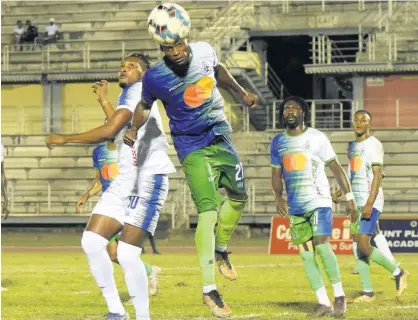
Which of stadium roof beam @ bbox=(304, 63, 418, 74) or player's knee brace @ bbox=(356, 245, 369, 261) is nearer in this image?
player's knee brace @ bbox=(356, 245, 369, 261)

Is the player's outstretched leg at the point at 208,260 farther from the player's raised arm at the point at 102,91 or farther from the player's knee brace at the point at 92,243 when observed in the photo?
the player's raised arm at the point at 102,91

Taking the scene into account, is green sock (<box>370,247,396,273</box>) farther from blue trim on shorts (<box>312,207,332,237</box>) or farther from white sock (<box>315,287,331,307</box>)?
white sock (<box>315,287,331,307</box>)

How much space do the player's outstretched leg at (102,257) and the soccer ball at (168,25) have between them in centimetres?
196

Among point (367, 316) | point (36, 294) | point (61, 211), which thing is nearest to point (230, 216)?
point (367, 316)

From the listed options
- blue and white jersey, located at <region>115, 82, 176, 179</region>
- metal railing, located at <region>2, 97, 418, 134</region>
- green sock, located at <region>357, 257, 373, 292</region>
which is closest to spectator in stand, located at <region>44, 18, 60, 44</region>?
metal railing, located at <region>2, 97, 418, 134</region>

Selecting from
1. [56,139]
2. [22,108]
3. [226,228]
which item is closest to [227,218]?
[226,228]

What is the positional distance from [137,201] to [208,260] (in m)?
0.86

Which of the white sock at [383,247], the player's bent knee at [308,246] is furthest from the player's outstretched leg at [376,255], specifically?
the player's bent knee at [308,246]

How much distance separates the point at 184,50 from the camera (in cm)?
1063

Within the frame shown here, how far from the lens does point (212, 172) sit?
1084 centimetres

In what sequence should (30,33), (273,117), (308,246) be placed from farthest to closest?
(30,33), (273,117), (308,246)

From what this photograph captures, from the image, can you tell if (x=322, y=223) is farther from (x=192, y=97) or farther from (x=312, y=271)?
(x=192, y=97)

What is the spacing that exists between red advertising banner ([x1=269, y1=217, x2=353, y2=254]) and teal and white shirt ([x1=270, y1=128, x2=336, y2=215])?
47.8 ft

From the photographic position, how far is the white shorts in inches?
438
